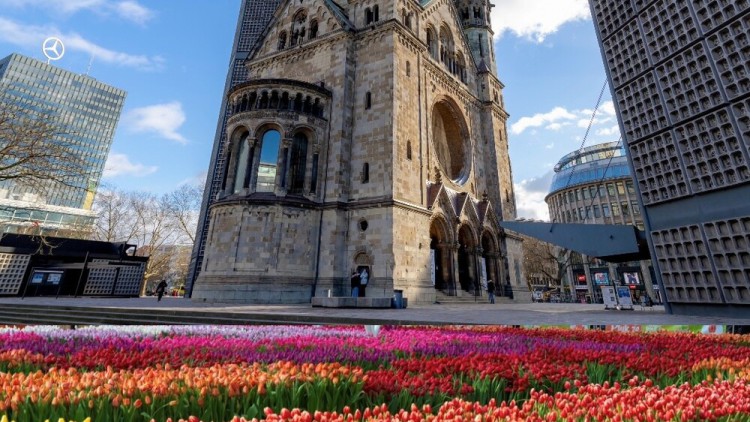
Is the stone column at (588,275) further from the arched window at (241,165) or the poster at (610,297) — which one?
the arched window at (241,165)

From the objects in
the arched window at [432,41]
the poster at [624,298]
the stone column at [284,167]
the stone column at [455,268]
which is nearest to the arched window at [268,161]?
the stone column at [284,167]

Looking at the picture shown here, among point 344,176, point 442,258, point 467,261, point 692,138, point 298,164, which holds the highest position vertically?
point 298,164

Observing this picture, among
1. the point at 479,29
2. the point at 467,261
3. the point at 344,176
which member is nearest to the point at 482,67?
the point at 479,29

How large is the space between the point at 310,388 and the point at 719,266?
Result: 14.9 meters

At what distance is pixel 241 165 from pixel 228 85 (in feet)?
71.9

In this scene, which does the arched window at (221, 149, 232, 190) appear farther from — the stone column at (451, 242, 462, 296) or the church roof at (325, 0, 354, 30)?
the stone column at (451, 242, 462, 296)

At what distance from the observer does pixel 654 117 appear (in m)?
14.3

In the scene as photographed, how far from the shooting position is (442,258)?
27.1 metres

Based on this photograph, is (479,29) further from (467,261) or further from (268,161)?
(268,161)

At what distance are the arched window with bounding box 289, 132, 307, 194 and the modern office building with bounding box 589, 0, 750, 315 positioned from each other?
715 inches

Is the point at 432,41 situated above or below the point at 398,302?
above

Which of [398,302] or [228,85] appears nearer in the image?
[398,302]

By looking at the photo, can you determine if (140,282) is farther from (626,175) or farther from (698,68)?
(626,175)

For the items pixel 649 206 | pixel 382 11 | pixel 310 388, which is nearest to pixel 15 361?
pixel 310 388
